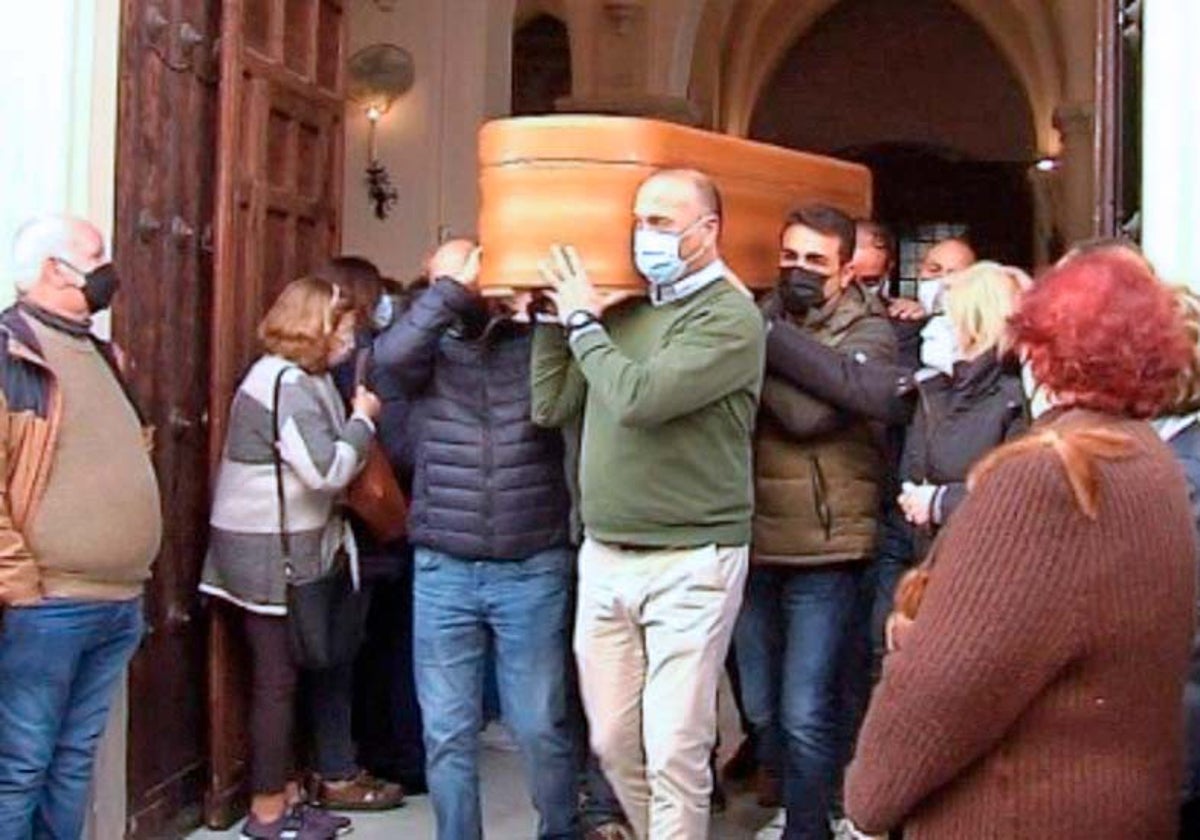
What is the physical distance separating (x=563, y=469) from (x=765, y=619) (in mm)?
672

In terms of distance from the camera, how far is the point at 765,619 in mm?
5051

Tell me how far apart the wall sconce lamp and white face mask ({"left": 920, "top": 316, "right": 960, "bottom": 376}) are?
465cm

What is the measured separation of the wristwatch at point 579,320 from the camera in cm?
423

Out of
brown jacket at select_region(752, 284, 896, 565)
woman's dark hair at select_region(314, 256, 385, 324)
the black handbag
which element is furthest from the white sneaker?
woman's dark hair at select_region(314, 256, 385, 324)

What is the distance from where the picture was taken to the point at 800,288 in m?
4.82

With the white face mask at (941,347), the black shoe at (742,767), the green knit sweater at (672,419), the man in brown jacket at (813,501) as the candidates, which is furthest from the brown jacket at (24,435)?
the black shoe at (742,767)

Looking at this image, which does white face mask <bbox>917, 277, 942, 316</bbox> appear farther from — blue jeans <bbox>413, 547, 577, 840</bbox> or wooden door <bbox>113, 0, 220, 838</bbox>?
wooden door <bbox>113, 0, 220, 838</bbox>

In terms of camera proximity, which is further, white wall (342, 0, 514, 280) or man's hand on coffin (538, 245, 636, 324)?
white wall (342, 0, 514, 280)

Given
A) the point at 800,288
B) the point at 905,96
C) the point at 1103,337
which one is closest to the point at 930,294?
the point at 800,288

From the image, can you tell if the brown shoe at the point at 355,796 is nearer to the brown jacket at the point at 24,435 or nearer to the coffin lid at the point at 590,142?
the brown jacket at the point at 24,435

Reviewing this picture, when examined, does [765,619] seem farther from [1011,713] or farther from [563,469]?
[1011,713]

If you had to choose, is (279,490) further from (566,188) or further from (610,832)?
(566,188)

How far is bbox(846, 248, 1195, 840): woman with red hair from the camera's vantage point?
2.36 meters

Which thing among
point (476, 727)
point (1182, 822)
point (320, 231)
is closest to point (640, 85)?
point (320, 231)
